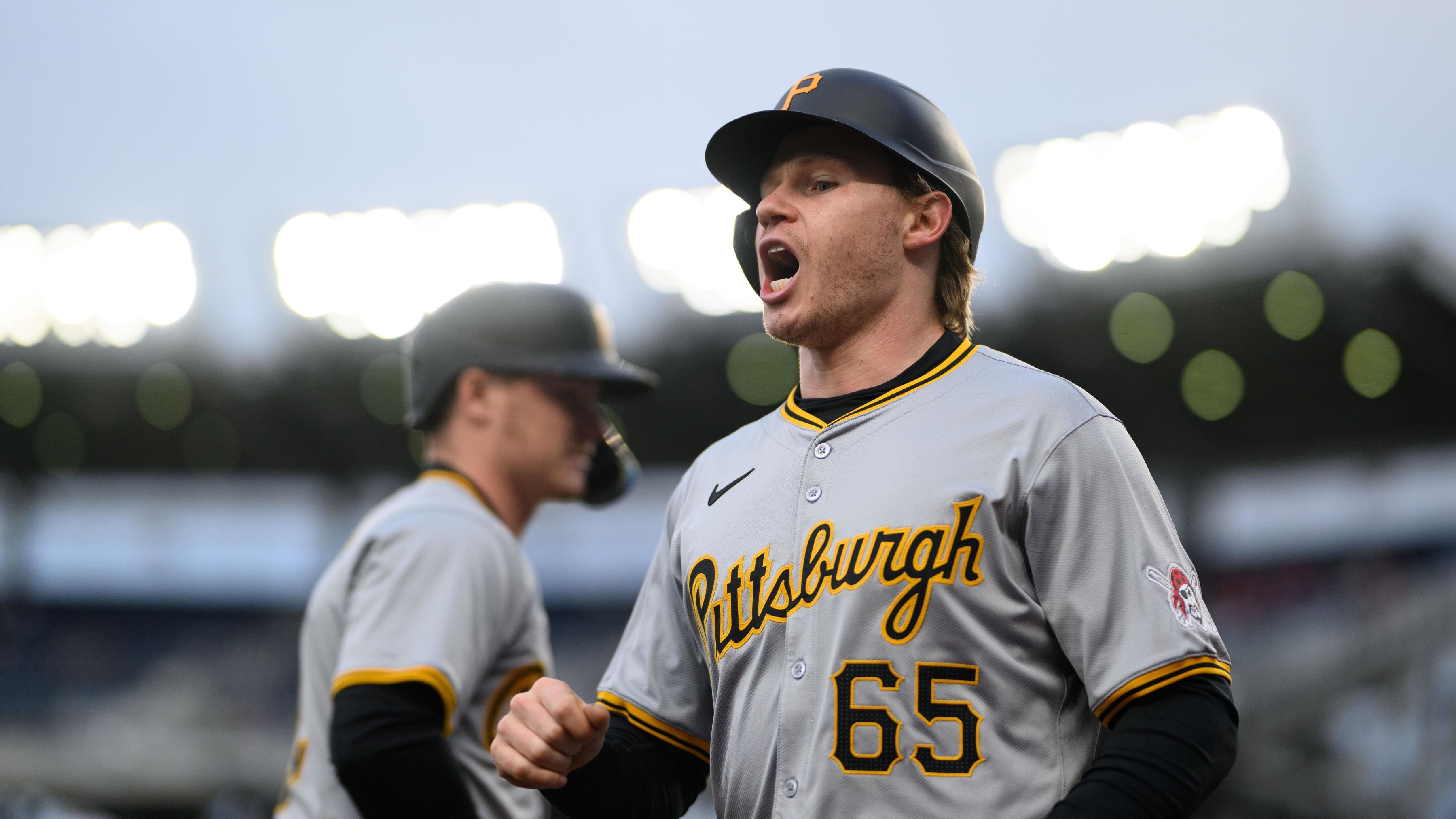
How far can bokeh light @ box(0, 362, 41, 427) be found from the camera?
16109mm

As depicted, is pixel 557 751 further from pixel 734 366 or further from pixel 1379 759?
pixel 1379 759

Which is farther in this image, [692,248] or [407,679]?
[692,248]

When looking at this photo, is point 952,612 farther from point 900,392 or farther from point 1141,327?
point 1141,327

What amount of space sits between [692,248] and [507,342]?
36.2ft

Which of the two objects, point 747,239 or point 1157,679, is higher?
point 747,239

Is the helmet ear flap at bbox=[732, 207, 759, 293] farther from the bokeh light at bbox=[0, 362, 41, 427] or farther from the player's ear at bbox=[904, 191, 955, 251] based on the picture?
the bokeh light at bbox=[0, 362, 41, 427]

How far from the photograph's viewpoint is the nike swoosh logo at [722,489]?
1.85m

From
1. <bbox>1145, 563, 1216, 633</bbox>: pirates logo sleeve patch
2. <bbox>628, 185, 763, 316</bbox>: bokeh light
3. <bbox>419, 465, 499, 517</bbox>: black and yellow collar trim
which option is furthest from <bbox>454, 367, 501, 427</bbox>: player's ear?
<bbox>628, 185, 763, 316</bbox>: bokeh light

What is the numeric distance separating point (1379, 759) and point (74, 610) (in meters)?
21.0

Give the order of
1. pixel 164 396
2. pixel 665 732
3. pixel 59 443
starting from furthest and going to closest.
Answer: pixel 59 443 → pixel 164 396 → pixel 665 732

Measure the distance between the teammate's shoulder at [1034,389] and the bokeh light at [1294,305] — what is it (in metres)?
12.0

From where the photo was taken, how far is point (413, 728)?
230cm

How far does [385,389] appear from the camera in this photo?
1535 cm

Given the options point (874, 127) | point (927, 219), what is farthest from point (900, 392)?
point (874, 127)
